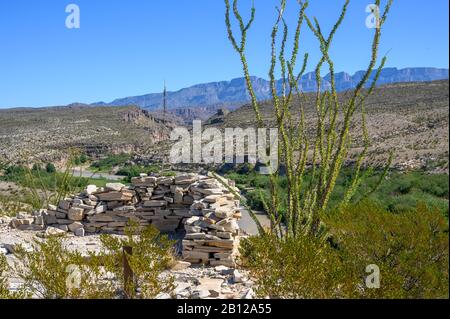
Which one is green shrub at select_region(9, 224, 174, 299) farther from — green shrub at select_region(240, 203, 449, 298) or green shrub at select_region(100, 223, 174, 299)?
green shrub at select_region(240, 203, 449, 298)

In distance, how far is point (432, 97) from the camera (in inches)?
1352

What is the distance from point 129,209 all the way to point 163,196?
0.68 meters

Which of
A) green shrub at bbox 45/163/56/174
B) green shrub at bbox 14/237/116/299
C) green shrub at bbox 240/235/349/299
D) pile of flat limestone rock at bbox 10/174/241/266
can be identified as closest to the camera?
green shrub at bbox 240/235/349/299

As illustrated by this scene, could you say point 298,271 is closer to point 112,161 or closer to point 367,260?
point 367,260

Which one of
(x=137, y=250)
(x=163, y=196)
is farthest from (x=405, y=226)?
(x=163, y=196)

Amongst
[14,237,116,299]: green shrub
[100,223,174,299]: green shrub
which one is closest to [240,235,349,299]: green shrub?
[100,223,174,299]: green shrub

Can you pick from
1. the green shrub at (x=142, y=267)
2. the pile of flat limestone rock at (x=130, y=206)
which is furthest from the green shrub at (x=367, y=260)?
the pile of flat limestone rock at (x=130, y=206)

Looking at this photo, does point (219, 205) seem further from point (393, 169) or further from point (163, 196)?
point (393, 169)

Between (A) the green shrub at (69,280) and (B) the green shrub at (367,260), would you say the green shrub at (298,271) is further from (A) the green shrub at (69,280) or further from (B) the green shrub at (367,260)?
(A) the green shrub at (69,280)

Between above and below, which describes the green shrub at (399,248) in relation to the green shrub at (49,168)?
above

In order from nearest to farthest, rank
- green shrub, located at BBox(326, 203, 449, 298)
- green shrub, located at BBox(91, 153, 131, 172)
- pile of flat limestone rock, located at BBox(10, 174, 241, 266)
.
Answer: green shrub, located at BBox(326, 203, 449, 298), pile of flat limestone rock, located at BBox(10, 174, 241, 266), green shrub, located at BBox(91, 153, 131, 172)

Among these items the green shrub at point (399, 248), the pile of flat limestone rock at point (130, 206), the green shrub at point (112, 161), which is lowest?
the green shrub at point (112, 161)

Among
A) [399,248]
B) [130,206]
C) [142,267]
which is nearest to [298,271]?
[399,248]
